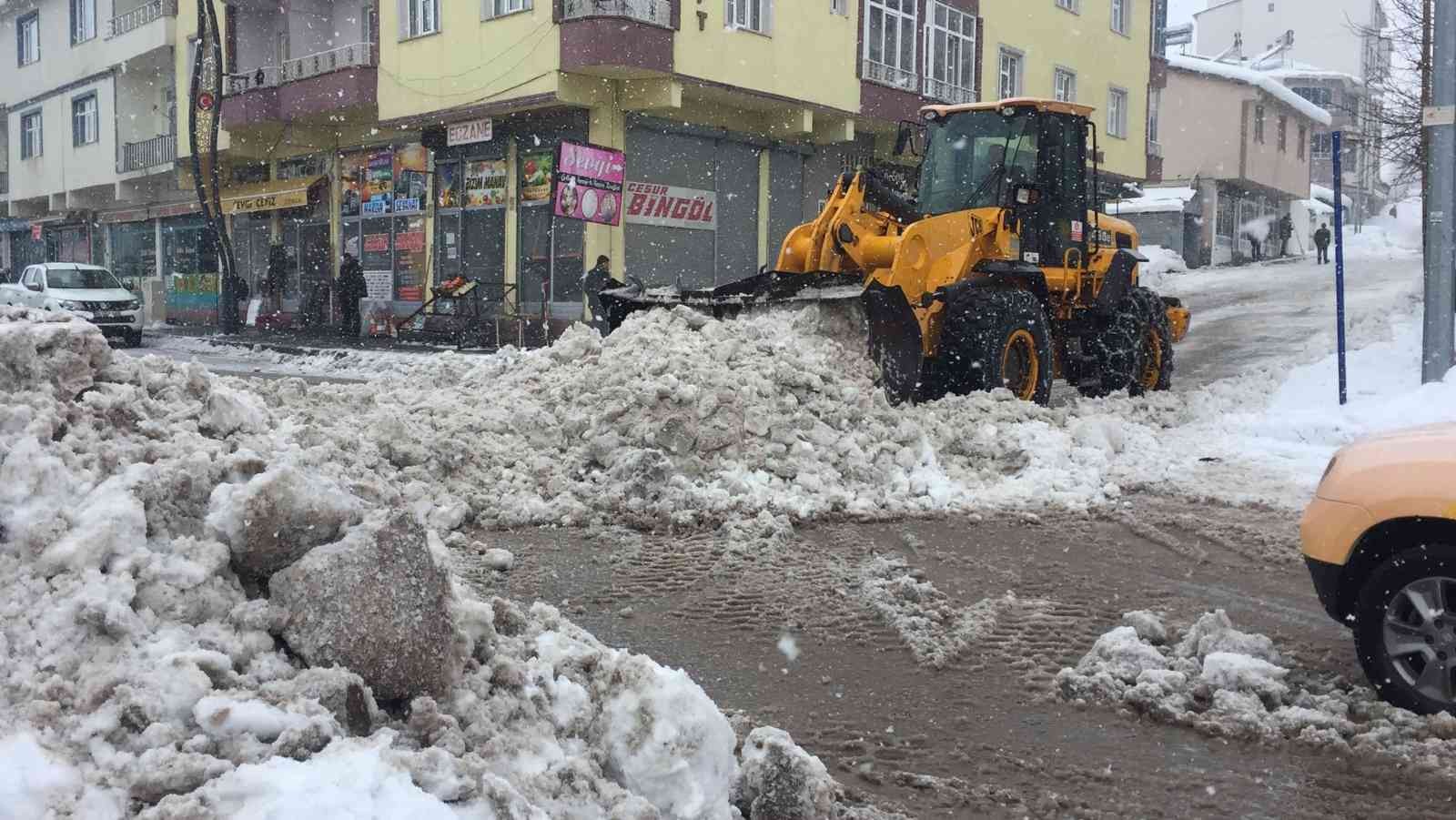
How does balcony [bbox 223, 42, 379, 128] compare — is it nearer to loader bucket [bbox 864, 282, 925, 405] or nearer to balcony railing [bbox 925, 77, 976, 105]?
balcony railing [bbox 925, 77, 976, 105]

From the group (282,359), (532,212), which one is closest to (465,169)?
(532,212)

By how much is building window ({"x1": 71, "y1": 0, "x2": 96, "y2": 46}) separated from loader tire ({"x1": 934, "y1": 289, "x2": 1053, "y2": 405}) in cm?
3570

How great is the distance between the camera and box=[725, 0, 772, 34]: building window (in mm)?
21297

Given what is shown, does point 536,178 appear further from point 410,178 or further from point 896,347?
point 896,347

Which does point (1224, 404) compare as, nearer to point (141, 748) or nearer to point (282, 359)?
point (141, 748)

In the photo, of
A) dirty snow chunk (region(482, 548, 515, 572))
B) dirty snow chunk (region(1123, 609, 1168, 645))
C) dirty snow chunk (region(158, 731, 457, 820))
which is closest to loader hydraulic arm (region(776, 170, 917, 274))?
dirty snow chunk (region(482, 548, 515, 572))

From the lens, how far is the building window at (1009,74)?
29.5 meters

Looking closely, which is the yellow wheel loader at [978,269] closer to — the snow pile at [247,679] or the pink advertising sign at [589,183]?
the snow pile at [247,679]

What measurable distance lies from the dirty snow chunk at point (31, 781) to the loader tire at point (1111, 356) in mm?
11763

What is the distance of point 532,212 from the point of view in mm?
22766

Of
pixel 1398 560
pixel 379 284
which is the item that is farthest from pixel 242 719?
pixel 379 284

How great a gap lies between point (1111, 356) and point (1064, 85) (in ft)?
68.6

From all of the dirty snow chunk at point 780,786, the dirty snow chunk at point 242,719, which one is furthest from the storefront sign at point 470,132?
the dirty snow chunk at point 242,719

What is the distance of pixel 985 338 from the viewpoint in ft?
34.7
